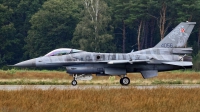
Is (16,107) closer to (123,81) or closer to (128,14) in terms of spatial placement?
(123,81)

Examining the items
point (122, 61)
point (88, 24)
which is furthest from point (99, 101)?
point (88, 24)

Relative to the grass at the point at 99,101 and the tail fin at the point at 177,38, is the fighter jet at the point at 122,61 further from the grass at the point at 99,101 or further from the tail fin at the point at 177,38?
the grass at the point at 99,101

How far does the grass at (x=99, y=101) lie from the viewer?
13609 mm

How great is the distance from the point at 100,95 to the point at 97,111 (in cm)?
353

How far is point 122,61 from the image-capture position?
2489cm

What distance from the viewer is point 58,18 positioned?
69375 millimetres

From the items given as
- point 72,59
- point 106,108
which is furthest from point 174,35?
point 106,108

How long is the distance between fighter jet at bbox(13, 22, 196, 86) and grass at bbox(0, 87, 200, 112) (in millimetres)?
6778

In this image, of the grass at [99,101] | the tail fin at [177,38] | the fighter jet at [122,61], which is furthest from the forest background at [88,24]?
the grass at [99,101]

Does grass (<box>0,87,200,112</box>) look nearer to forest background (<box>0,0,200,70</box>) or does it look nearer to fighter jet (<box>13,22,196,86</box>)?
fighter jet (<box>13,22,196,86</box>)

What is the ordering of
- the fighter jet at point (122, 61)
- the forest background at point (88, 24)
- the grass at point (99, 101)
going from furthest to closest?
the forest background at point (88, 24)
the fighter jet at point (122, 61)
the grass at point (99, 101)

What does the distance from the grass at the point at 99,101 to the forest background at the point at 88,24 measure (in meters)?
45.6

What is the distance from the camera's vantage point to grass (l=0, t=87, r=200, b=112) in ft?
44.7

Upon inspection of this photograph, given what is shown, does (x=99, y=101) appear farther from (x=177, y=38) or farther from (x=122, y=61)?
(x=177, y=38)
